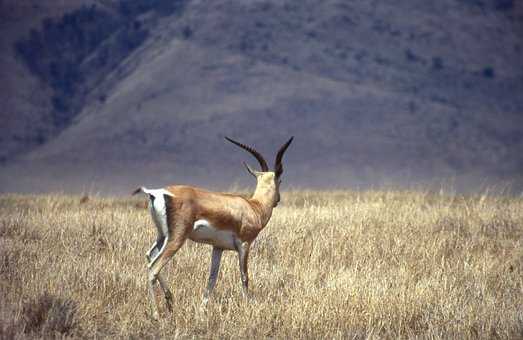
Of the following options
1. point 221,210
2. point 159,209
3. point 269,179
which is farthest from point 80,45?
point 159,209

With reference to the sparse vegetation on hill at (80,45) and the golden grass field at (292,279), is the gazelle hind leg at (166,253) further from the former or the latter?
the sparse vegetation on hill at (80,45)

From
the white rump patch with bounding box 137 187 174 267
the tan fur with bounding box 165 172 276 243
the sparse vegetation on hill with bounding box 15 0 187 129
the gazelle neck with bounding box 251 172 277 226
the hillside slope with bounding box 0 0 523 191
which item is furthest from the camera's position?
the sparse vegetation on hill with bounding box 15 0 187 129

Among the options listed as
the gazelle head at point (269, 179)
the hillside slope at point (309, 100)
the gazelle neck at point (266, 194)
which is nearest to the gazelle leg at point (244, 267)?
the gazelle neck at point (266, 194)

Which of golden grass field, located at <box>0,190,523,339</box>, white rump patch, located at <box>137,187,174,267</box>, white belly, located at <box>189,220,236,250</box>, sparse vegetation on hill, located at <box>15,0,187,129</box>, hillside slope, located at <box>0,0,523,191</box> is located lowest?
sparse vegetation on hill, located at <box>15,0,187,129</box>

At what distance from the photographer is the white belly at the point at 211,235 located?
31.7 feet

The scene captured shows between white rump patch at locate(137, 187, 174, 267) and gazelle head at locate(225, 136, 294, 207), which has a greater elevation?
white rump patch at locate(137, 187, 174, 267)

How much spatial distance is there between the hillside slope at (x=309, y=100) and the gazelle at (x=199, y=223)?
259ft

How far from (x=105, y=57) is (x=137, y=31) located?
17.7 ft

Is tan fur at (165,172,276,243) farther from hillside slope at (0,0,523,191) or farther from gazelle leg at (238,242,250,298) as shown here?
hillside slope at (0,0,523,191)

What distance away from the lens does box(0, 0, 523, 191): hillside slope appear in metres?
101

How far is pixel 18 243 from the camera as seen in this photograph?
11867 mm

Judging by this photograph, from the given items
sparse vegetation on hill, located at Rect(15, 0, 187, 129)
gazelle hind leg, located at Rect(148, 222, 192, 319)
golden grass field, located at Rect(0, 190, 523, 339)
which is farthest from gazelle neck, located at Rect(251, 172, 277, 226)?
sparse vegetation on hill, located at Rect(15, 0, 187, 129)

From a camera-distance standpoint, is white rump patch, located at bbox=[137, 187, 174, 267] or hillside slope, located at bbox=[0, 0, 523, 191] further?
hillside slope, located at bbox=[0, 0, 523, 191]

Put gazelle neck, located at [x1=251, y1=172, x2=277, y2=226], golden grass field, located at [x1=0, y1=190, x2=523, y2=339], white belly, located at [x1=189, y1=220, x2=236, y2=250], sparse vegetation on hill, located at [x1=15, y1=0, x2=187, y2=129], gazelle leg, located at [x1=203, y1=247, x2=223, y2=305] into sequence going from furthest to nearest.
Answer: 1. sparse vegetation on hill, located at [x1=15, y1=0, x2=187, y2=129]
2. gazelle neck, located at [x1=251, y1=172, x2=277, y2=226]
3. gazelle leg, located at [x1=203, y1=247, x2=223, y2=305]
4. white belly, located at [x1=189, y1=220, x2=236, y2=250]
5. golden grass field, located at [x1=0, y1=190, x2=523, y2=339]
